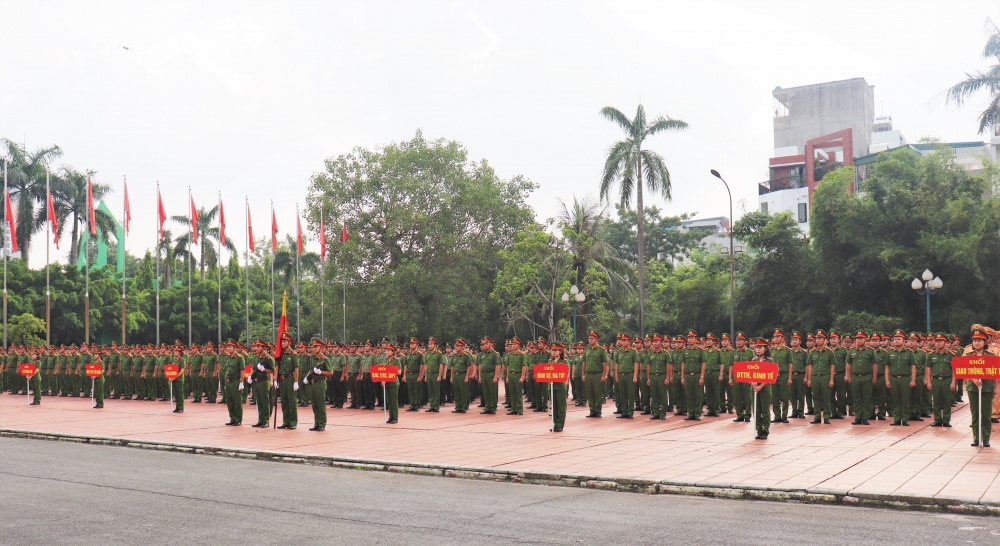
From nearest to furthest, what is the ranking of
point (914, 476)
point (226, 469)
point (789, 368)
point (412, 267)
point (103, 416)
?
point (914, 476), point (226, 469), point (789, 368), point (103, 416), point (412, 267)

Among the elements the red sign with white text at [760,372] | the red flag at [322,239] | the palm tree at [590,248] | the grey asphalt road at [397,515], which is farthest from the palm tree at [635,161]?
the grey asphalt road at [397,515]

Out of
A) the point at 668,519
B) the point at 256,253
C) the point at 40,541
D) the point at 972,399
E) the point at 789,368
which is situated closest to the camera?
the point at 40,541

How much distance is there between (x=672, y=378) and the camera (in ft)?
56.2

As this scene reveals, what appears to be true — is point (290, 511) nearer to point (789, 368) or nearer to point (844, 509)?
point (844, 509)

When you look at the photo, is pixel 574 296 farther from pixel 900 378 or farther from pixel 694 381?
pixel 900 378

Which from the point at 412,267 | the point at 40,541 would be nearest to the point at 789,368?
the point at 40,541

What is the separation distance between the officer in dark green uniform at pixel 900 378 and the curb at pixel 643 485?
7.98 m

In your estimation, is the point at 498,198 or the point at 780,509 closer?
the point at 780,509

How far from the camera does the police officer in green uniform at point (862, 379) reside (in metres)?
15.3

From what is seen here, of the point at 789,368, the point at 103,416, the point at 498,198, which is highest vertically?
the point at 498,198

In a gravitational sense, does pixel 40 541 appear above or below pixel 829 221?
below

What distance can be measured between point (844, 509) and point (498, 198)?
102 ft

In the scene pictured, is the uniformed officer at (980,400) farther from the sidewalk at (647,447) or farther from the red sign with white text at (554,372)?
the red sign with white text at (554,372)

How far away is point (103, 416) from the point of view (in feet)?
64.1
